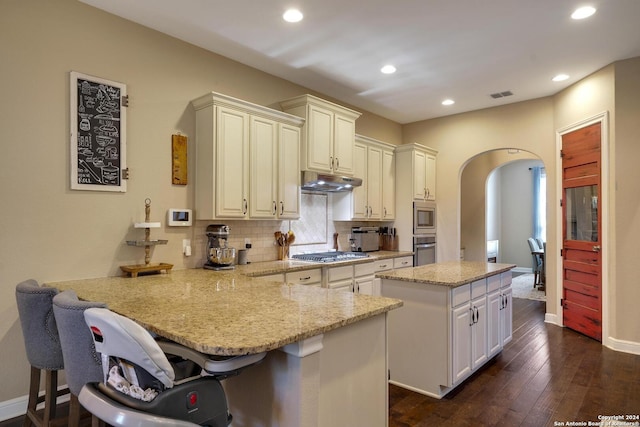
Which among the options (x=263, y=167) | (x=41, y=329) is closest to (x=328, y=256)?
(x=263, y=167)

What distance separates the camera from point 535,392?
296 cm

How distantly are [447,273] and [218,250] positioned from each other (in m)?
2.02

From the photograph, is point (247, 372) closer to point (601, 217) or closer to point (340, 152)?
point (340, 152)

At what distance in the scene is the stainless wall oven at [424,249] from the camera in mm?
5590

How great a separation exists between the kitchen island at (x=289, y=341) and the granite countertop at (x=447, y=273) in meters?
0.96

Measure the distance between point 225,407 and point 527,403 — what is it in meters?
2.42

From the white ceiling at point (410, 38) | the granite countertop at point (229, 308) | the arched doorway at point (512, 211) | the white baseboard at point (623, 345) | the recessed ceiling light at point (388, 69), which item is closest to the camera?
the granite countertop at point (229, 308)

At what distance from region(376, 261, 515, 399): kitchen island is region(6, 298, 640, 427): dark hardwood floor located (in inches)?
5.7

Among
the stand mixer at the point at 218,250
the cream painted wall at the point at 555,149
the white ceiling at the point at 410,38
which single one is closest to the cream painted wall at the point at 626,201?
the cream painted wall at the point at 555,149

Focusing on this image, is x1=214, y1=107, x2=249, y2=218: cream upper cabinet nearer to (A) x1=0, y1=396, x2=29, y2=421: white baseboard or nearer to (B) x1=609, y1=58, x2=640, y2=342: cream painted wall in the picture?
(A) x1=0, y1=396, x2=29, y2=421: white baseboard

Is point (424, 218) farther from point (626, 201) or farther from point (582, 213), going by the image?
point (626, 201)

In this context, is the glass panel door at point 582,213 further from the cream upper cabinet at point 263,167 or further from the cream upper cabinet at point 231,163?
the cream upper cabinet at point 231,163

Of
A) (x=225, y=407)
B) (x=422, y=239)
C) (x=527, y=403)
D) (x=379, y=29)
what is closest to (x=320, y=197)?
(x=422, y=239)

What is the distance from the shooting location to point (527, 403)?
278cm
